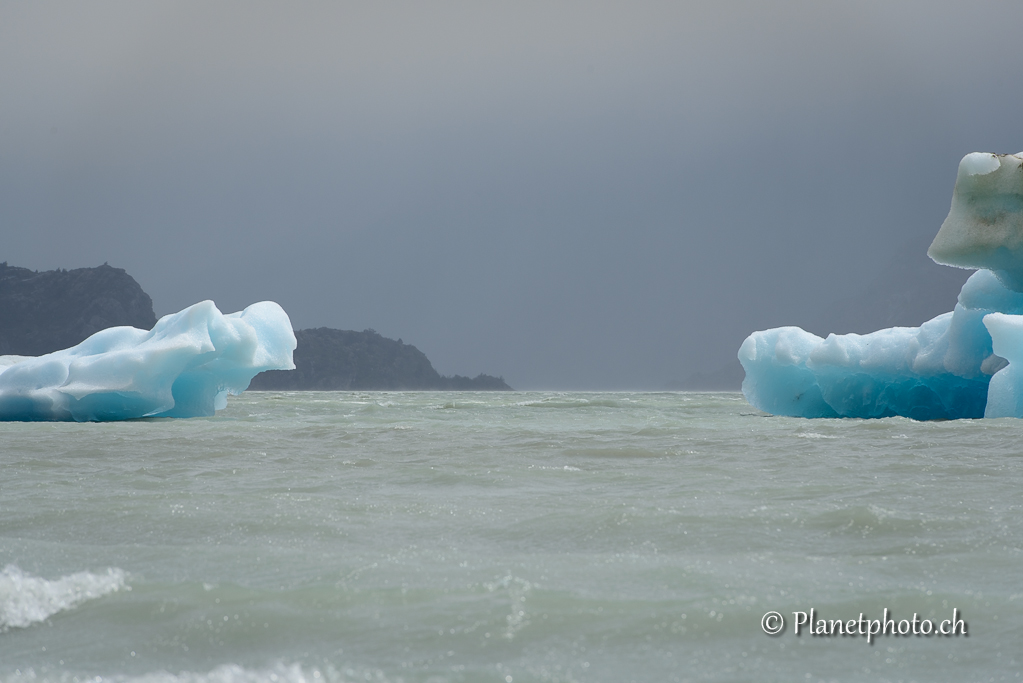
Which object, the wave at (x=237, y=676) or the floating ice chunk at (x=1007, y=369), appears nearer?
the wave at (x=237, y=676)

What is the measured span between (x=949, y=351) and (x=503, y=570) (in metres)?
8.25

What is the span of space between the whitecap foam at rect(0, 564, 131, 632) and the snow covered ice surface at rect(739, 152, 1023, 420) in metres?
7.86

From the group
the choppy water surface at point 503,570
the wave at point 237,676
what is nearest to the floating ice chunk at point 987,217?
the choppy water surface at point 503,570

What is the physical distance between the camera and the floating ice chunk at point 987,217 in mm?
8172

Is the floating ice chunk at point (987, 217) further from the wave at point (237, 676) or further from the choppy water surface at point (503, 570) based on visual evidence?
the wave at point (237, 676)

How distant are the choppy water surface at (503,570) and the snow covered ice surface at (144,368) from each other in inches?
177

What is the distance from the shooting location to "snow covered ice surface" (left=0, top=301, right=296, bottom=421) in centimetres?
877

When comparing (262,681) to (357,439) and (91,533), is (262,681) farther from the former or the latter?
(357,439)

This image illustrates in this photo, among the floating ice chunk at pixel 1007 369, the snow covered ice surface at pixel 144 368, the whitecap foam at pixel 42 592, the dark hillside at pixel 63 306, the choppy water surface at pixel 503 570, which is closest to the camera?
the choppy water surface at pixel 503 570

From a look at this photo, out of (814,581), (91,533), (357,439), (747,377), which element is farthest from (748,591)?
(747,377)

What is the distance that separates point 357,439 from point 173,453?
1545 mm

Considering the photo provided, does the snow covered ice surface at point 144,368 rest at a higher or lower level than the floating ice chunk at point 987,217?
lower

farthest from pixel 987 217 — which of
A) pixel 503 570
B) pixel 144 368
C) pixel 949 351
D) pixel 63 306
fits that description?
pixel 63 306

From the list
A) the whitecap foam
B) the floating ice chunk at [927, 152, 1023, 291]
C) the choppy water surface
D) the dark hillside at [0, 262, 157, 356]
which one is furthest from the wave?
the dark hillside at [0, 262, 157, 356]
